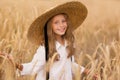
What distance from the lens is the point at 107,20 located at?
2.15 m

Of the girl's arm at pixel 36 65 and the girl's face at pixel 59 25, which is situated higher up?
the girl's face at pixel 59 25

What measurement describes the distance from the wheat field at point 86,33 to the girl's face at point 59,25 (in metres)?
0.13

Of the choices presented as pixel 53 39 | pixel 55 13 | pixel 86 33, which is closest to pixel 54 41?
pixel 53 39

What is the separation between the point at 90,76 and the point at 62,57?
0.47 ft

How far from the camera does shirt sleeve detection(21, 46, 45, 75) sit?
1671 millimetres

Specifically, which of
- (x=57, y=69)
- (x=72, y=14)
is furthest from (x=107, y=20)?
(x=57, y=69)

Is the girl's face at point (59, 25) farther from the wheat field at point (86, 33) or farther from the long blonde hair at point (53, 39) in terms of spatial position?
the wheat field at point (86, 33)

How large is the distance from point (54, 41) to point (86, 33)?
384mm

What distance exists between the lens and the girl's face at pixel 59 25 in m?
1.70

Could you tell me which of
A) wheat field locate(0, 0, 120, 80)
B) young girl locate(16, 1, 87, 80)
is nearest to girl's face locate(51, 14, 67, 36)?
young girl locate(16, 1, 87, 80)

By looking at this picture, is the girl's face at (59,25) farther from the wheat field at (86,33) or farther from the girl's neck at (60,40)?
the wheat field at (86,33)

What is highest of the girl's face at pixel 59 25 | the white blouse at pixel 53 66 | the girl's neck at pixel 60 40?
the girl's face at pixel 59 25

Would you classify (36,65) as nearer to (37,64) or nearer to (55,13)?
(37,64)

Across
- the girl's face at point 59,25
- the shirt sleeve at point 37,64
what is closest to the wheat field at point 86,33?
the shirt sleeve at point 37,64
